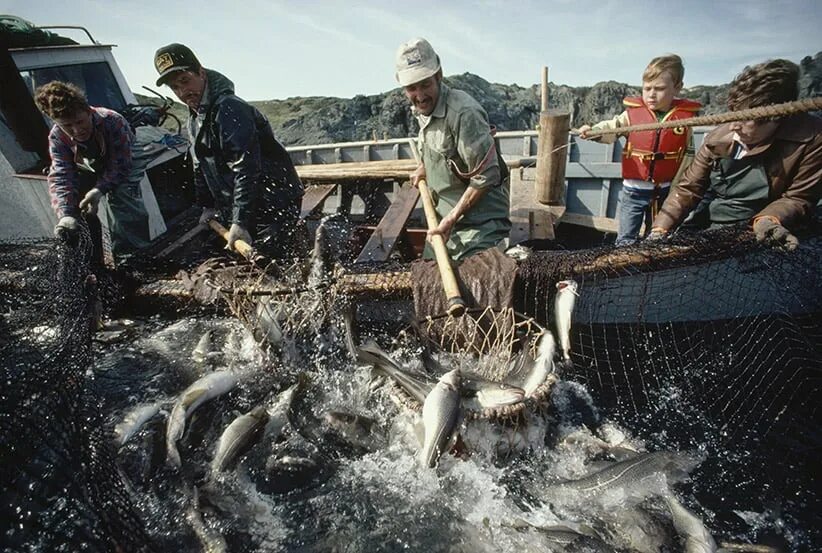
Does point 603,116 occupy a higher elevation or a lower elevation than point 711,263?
higher

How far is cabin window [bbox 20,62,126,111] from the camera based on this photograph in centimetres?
541

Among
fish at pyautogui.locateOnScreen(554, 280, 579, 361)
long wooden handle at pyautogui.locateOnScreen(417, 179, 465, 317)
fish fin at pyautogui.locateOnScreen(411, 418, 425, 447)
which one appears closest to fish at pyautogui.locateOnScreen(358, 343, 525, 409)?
fish fin at pyautogui.locateOnScreen(411, 418, 425, 447)

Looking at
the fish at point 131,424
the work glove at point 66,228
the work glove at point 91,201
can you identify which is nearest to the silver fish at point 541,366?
the fish at point 131,424

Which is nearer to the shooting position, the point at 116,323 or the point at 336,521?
the point at 336,521

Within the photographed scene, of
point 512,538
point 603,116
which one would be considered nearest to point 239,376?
point 512,538

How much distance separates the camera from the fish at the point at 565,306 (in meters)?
3.30

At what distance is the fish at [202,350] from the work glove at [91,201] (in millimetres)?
2363

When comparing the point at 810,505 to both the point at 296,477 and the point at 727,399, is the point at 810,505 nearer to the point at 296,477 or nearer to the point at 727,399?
the point at 727,399

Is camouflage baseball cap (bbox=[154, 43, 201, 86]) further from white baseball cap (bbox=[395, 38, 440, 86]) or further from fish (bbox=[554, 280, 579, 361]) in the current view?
fish (bbox=[554, 280, 579, 361])

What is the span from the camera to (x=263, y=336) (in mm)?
3416

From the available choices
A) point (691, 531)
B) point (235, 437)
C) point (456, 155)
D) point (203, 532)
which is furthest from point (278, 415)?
point (691, 531)

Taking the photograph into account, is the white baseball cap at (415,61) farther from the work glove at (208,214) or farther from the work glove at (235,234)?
the work glove at (208,214)

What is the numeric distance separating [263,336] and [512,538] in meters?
2.45

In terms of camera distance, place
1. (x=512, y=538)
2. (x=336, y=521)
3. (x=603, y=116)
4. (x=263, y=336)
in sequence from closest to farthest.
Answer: (x=512, y=538) → (x=336, y=521) → (x=263, y=336) → (x=603, y=116)
